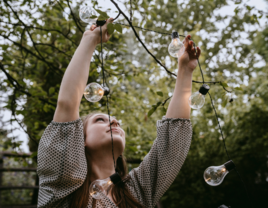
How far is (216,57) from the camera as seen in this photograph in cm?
1116

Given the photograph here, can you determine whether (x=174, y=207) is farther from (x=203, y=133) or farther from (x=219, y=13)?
(x=219, y=13)

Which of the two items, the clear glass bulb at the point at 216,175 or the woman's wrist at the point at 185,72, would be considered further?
the woman's wrist at the point at 185,72

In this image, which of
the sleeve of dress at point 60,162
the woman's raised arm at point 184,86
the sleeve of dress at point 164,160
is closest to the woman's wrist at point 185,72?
the woman's raised arm at point 184,86

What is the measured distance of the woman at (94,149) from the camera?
A: 1060mm

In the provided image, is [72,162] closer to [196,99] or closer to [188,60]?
[196,99]

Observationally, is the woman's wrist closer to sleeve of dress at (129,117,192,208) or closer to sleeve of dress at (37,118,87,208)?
sleeve of dress at (129,117,192,208)

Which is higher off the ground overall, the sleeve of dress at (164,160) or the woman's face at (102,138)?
the woman's face at (102,138)

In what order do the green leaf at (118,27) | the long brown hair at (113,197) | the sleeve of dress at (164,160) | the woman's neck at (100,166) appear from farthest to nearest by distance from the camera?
1. the woman's neck at (100,166)
2. the sleeve of dress at (164,160)
3. the long brown hair at (113,197)
4. the green leaf at (118,27)

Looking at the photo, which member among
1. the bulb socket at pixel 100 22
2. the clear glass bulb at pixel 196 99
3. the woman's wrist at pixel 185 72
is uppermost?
the bulb socket at pixel 100 22

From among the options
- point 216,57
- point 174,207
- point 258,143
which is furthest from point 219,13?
point 174,207

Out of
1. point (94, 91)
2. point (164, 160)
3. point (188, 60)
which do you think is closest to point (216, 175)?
point (164, 160)

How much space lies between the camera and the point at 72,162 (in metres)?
1.07

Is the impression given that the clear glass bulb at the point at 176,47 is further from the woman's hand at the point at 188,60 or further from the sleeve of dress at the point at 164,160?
the sleeve of dress at the point at 164,160

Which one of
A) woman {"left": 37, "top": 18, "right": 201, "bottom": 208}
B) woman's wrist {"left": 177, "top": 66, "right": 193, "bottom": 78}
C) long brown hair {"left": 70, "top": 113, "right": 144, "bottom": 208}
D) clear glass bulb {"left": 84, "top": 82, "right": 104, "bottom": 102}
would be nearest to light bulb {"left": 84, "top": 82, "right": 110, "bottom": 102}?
clear glass bulb {"left": 84, "top": 82, "right": 104, "bottom": 102}
